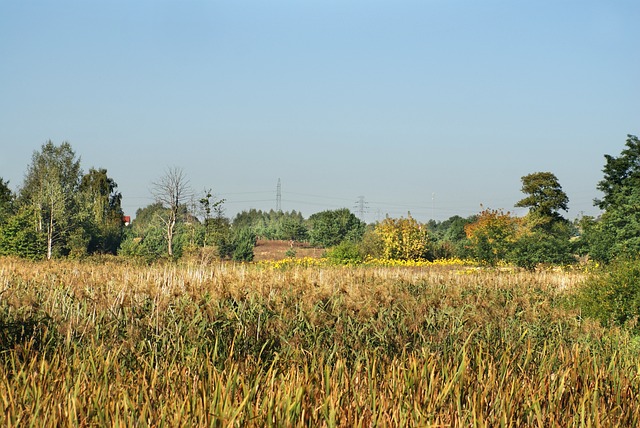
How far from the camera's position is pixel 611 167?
4603 cm

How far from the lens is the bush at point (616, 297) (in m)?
12.9

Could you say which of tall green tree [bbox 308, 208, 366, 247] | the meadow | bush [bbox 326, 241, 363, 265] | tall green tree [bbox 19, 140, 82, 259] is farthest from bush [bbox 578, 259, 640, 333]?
tall green tree [bbox 308, 208, 366, 247]

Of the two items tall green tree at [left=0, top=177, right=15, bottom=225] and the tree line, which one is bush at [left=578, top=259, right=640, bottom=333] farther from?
tall green tree at [left=0, top=177, right=15, bottom=225]

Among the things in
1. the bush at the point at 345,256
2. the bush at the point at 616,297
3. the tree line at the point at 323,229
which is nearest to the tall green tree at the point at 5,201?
the tree line at the point at 323,229

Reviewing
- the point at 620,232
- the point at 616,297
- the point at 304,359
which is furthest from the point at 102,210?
the point at 304,359

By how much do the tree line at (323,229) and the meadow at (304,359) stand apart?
9.09 m

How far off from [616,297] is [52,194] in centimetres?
3478

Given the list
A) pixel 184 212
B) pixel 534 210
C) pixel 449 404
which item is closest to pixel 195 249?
pixel 184 212

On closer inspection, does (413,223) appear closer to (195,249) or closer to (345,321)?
(195,249)

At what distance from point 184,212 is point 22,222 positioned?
812cm

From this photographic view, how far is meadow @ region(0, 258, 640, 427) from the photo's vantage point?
335cm

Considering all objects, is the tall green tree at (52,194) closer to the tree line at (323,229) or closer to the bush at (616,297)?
the tree line at (323,229)

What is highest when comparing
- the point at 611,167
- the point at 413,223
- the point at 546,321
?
the point at 611,167

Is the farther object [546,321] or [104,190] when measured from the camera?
[104,190]
